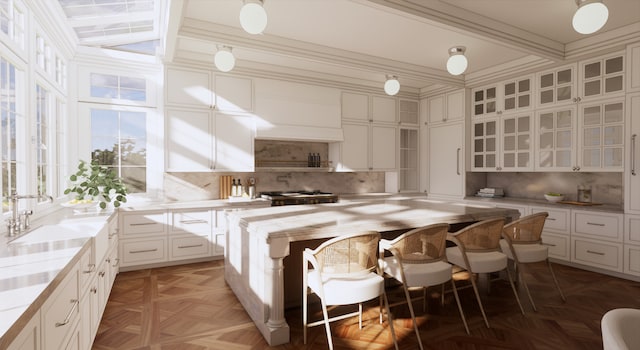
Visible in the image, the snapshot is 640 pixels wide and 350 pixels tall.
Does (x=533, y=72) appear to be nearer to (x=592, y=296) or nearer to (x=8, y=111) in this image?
(x=592, y=296)

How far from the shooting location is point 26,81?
2742 millimetres

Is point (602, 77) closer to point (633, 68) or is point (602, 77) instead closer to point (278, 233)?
point (633, 68)

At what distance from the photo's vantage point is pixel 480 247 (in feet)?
9.39

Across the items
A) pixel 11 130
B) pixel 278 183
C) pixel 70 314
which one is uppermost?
pixel 11 130

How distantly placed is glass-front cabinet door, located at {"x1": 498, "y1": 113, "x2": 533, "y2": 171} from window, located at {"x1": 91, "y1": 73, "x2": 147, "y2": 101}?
17.8ft

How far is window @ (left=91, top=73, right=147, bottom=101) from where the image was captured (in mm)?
4500

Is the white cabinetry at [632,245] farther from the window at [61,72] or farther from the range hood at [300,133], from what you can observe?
the window at [61,72]

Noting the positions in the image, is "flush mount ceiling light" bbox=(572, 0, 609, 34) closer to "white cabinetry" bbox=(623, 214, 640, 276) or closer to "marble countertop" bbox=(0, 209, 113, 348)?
"white cabinetry" bbox=(623, 214, 640, 276)

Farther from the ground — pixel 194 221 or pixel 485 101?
pixel 485 101

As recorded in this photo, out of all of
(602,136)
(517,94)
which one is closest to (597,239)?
(602,136)

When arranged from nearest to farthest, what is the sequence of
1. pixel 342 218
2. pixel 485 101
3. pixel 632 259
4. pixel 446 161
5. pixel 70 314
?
1. pixel 70 314
2. pixel 342 218
3. pixel 632 259
4. pixel 485 101
5. pixel 446 161

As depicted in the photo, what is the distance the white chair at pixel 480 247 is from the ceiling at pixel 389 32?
196cm

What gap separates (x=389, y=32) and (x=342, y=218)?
91.2 inches

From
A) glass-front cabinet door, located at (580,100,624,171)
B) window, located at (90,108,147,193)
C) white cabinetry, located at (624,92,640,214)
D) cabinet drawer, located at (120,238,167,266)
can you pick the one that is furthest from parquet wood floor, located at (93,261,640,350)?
window, located at (90,108,147,193)
